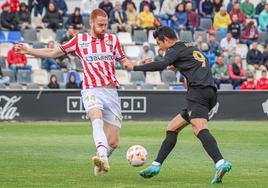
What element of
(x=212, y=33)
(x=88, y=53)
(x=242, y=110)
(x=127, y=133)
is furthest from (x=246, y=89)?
(x=88, y=53)

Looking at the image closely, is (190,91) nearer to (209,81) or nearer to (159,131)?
(209,81)

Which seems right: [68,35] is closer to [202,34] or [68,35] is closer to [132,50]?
[132,50]

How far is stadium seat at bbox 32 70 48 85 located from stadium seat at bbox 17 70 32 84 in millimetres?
145

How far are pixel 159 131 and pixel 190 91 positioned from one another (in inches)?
429

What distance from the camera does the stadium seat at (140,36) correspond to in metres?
32.8

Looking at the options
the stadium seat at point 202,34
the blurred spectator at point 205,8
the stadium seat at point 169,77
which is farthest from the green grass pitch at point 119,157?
the blurred spectator at point 205,8

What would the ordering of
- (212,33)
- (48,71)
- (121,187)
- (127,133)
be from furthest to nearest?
(212,33) < (48,71) < (127,133) < (121,187)

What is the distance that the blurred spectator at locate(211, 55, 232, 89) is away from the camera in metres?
30.8

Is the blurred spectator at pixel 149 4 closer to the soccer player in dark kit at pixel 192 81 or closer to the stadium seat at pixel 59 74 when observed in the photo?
the stadium seat at pixel 59 74

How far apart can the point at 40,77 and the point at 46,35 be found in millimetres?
2432

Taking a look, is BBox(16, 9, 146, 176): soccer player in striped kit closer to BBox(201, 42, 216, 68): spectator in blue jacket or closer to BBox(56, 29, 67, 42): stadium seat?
BBox(56, 29, 67, 42): stadium seat

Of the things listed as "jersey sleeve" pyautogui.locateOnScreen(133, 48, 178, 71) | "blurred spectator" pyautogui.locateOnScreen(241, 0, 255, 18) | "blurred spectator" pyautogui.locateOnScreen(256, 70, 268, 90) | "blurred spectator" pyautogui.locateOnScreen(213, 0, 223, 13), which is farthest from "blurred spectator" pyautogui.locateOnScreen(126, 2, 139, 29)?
"jersey sleeve" pyautogui.locateOnScreen(133, 48, 178, 71)

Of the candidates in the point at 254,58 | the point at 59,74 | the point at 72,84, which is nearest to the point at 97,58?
the point at 72,84

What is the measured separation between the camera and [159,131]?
22562 millimetres
